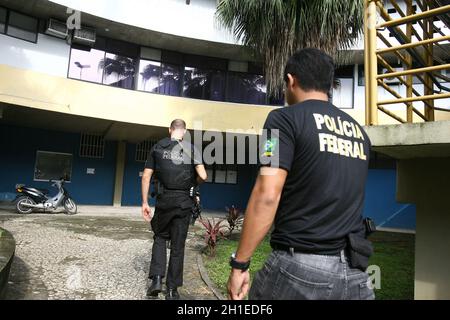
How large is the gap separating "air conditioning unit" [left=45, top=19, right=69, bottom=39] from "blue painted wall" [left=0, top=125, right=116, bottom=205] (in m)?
3.46

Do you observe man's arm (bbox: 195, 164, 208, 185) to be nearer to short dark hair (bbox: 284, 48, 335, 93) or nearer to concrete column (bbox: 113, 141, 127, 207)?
short dark hair (bbox: 284, 48, 335, 93)

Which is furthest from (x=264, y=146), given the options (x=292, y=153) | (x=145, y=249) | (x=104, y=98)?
(x=104, y=98)

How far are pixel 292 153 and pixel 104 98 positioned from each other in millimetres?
10390

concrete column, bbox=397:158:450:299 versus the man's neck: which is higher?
the man's neck

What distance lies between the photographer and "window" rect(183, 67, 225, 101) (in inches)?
546

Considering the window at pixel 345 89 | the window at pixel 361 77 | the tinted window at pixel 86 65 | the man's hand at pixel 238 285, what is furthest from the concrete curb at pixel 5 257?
the window at pixel 361 77

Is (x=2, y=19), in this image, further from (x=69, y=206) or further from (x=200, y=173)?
(x=200, y=173)

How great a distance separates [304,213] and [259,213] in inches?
8.9

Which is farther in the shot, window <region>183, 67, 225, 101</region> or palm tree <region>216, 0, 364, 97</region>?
window <region>183, 67, 225, 101</region>

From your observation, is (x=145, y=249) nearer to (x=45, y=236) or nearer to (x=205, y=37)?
(x=45, y=236)

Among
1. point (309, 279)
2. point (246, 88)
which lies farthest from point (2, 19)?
point (309, 279)

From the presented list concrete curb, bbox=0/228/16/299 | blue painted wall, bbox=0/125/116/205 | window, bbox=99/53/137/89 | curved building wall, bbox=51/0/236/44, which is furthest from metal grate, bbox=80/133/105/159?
concrete curb, bbox=0/228/16/299

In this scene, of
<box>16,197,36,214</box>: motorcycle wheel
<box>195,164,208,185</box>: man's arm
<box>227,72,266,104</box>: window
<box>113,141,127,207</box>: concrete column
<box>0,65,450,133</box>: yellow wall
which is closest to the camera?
<box>195,164,208,185</box>: man's arm

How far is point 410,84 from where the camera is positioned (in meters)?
3.70
